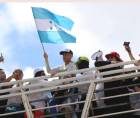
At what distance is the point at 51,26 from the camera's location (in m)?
10.4

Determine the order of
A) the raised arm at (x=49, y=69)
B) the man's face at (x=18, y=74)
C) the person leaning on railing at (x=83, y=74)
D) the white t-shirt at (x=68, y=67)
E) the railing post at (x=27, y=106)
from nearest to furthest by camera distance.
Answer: the railing post at (x=27, y=106) → the person leaning on railing at (x=83, y=74) → the raised arm at (x=49, y=69) → the white t-shirt at (x=68, y=67) → the man's face at (x=18, y=74)

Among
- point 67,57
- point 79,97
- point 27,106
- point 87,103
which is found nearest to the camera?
point 87,103

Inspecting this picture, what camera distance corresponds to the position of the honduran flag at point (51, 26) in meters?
10.2

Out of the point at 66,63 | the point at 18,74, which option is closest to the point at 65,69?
the point at 66,63

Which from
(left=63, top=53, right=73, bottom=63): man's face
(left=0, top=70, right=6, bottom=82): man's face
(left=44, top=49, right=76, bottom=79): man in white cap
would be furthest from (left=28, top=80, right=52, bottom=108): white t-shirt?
(left=0, top=70, right=6, bottom=82): man's face

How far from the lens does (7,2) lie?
10711 millimetres

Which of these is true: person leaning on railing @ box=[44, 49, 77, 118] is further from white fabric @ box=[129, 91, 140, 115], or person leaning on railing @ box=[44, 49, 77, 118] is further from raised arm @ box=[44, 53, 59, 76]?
white fabric @ box=[129, 91, 140, 115]

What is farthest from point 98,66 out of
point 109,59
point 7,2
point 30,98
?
point 7,2

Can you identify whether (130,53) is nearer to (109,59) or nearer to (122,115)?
(109,59)

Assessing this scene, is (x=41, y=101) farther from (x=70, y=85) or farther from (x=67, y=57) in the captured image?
(x=67, y=57)

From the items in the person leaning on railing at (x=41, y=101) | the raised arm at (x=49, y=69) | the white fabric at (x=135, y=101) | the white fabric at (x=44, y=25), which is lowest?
the white fabric at (x=135, y=101)

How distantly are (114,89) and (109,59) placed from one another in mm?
736

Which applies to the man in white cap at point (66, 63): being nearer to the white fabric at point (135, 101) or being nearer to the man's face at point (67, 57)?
the man's face at point (67, 57)

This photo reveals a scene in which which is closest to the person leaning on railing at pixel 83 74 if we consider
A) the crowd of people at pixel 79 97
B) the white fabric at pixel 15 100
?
the crowd of people at pixel 79 97
